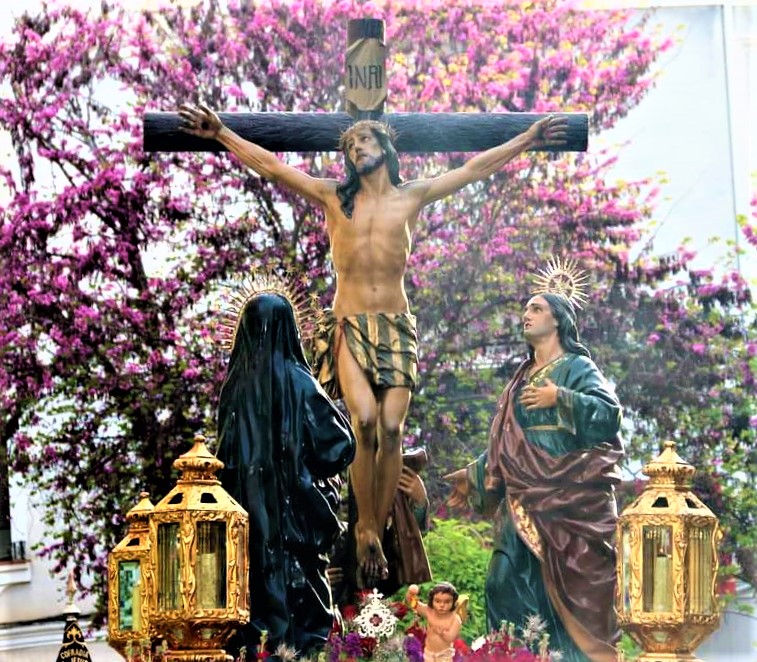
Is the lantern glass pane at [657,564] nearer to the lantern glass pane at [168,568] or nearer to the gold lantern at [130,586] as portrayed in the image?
the lantern glass pane at [168,568]

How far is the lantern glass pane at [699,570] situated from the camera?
388 inches

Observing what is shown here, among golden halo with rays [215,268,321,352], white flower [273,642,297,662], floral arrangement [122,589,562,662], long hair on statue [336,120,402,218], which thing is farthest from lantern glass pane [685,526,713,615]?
long hair on statue [336,120,402,218]

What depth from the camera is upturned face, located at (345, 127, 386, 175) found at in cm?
1201

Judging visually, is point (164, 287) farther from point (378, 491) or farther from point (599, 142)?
point (378, 491)

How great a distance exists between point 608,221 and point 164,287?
→ 232 cm

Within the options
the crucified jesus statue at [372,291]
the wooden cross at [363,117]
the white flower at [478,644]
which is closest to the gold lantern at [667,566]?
the white flower at [478,644]

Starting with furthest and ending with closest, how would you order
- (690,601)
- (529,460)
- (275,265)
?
1. (275,265)
2. (529,460)
3. (690,601)

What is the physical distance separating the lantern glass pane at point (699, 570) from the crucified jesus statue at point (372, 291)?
2.07 metres

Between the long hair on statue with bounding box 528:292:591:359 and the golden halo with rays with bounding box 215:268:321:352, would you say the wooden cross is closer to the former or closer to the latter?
the golden halo with rays with bounding box 215:268:321:352

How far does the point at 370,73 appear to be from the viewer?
40.0 feet

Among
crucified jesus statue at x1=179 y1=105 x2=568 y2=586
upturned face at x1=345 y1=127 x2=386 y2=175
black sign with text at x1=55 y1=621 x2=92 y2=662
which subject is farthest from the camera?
upturned face at x1=345 y1=127 x2=386 y2=175

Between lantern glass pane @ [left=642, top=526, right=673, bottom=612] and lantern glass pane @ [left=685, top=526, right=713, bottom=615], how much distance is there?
61 millimetres

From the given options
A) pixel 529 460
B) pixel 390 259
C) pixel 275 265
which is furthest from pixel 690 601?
pixel 275 265

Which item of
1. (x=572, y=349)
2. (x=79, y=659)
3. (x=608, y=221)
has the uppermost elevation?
(x=608, y=221)
